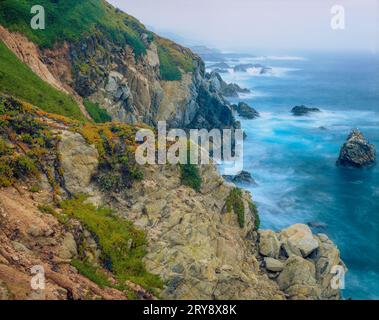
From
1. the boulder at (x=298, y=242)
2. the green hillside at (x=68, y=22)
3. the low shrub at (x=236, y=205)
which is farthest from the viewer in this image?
the green hillside at (x=68, y=22)

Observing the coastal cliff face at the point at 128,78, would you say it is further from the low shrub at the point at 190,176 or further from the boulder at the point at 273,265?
the boulder at the point at 273,265

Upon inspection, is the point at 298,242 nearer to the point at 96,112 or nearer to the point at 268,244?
the point at 268,244

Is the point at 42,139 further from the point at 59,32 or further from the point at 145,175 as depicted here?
the point at 59,32

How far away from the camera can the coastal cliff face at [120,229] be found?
69.2ft

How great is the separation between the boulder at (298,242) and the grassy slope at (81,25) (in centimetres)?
3794

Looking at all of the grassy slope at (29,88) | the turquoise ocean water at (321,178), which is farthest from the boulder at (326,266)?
the grassy slope at (29,88)

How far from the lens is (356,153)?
77.1 metres

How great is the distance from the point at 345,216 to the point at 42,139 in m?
46.6

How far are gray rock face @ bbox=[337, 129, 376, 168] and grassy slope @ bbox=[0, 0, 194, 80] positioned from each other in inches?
1336

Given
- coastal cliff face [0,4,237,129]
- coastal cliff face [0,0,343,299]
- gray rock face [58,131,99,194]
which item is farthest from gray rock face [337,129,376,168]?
gray rock face [58,131,99,194]

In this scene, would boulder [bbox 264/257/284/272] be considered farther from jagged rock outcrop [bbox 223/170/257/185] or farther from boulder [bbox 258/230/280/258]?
jagged rock outcrop [bbox 223/170/257/185]

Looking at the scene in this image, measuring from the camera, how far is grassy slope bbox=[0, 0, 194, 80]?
5197 centimetres

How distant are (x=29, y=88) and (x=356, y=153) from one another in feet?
194
